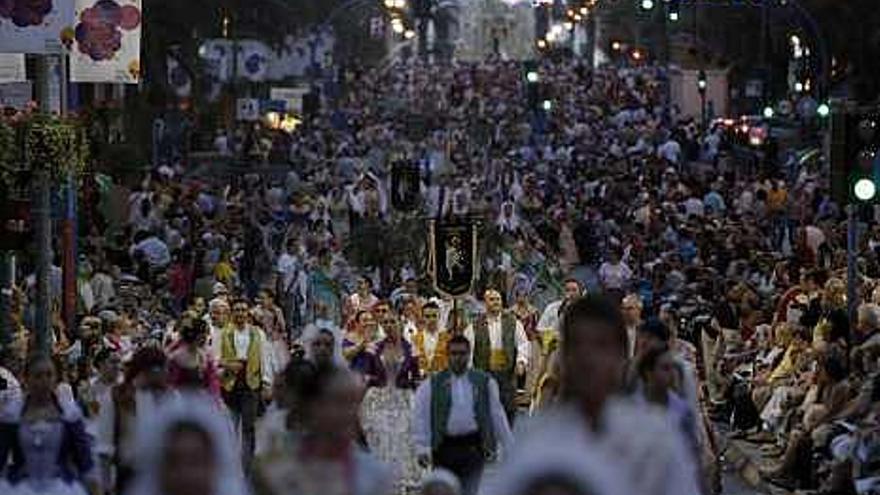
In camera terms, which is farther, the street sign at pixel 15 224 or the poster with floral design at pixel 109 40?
the poster with floral design at pixel 109 40

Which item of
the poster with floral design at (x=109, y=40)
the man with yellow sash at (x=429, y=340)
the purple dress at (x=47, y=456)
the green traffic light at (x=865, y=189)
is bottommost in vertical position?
the man with yellow sash at (x=429, y=340)

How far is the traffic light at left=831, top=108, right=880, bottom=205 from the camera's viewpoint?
21.6 m

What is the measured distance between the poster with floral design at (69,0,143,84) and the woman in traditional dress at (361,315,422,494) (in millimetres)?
7290

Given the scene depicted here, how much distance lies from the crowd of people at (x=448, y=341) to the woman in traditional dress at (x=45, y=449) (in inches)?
0.5

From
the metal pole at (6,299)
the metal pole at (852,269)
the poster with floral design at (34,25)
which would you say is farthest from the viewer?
the metal pole at (6,299)

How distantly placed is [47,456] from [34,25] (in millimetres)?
9396

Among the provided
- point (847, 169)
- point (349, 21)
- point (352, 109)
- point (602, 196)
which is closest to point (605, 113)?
point (352, 109)

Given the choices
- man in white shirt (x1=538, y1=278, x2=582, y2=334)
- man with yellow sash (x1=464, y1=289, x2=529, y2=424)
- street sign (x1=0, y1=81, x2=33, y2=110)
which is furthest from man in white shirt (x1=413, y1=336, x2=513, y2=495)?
street sign (x1=0, y1=81, x2=33, y2=110)

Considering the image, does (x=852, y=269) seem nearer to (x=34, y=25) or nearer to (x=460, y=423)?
(x=460, y=423)

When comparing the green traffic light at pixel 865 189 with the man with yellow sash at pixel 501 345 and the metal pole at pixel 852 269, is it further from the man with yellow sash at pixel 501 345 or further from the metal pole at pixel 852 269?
the man with yellow sash at pixel 501 345

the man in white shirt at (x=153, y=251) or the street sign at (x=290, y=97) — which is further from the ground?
the street sign at (x=290, y=97)

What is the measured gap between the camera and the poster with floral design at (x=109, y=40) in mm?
26297

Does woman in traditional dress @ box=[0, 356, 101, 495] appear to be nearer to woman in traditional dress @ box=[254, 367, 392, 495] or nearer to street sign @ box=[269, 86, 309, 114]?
woman in traditional dress @ box=[254, 367, 392, 495]

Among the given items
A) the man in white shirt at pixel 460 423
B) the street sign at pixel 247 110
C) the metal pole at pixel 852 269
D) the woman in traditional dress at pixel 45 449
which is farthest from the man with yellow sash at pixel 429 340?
the street sign at pixel 247 110
